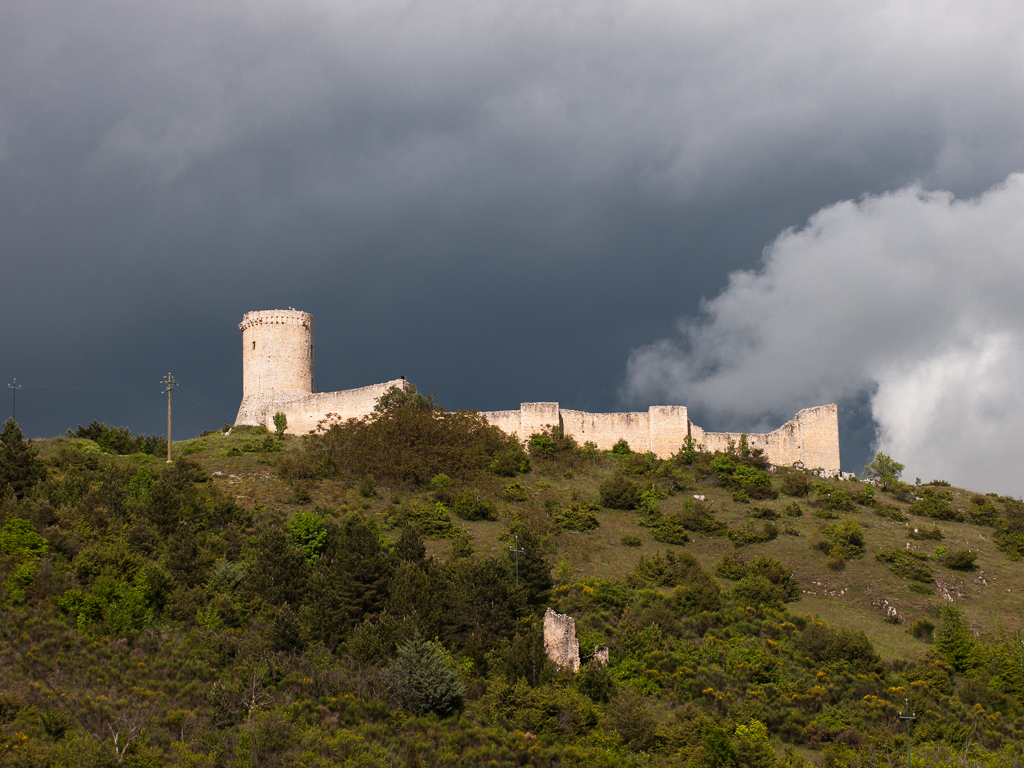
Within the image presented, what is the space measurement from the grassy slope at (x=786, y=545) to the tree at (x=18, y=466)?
6125mm

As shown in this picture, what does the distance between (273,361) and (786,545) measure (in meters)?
28.2

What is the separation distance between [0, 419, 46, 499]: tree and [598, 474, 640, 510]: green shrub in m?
23.1

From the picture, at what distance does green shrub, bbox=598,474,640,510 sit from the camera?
41.5 metres

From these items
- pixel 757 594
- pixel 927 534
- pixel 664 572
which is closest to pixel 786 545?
pixel 757 594

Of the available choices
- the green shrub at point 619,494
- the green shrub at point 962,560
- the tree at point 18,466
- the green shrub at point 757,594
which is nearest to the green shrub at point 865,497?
the green shrub at point 962,560

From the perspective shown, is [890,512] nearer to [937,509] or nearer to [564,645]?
[937,509]

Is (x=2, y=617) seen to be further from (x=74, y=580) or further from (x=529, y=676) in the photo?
(x=529, y=676)

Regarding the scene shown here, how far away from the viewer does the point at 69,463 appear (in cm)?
3925

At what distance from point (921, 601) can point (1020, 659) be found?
4756 mm

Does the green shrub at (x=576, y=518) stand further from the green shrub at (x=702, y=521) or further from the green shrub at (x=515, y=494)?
the green shrub at (x=702, y=521)

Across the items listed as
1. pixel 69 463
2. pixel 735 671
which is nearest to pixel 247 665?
pixel 735 671

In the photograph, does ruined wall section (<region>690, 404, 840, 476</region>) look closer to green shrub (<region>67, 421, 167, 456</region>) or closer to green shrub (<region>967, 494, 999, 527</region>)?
green shrub (<region>967, 494, 999, 527</region>)

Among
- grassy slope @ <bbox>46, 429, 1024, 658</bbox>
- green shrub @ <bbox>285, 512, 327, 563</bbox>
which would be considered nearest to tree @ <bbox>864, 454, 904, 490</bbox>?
grassy slope @ <bbox>46, 429, 1024, 658</bbox>

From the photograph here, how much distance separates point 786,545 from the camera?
38094 mm
